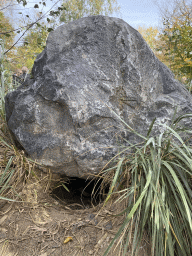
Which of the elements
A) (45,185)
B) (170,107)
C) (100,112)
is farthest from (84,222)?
(170,107)

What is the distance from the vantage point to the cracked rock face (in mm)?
1786

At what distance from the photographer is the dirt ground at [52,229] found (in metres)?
1.57

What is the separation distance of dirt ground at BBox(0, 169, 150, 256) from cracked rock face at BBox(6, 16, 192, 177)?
0.32 m

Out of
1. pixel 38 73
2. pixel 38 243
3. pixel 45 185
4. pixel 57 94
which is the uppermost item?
pixel 38 73

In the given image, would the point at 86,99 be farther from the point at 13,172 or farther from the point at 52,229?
the point at 52,229

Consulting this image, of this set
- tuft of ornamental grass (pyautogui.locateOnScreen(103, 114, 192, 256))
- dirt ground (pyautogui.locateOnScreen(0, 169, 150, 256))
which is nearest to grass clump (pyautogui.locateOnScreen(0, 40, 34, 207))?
dirt ground (pyautogui.locateOnScreen(0, 169, 150, 256))

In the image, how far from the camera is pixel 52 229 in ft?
5.57

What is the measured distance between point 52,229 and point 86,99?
1.00 m

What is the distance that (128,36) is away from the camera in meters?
1.96

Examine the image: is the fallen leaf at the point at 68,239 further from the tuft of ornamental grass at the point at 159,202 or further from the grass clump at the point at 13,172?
the grass clump at the point at 13,172

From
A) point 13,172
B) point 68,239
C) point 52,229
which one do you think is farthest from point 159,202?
point 13,172

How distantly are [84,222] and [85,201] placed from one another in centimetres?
54

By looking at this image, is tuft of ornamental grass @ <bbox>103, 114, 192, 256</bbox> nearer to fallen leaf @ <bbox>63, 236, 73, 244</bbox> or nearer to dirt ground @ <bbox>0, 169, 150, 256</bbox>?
dirt ground @ <bbox>0, 169, 150, 256</bbox>

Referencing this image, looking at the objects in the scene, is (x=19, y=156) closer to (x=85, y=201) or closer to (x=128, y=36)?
(x=85, y=201)
